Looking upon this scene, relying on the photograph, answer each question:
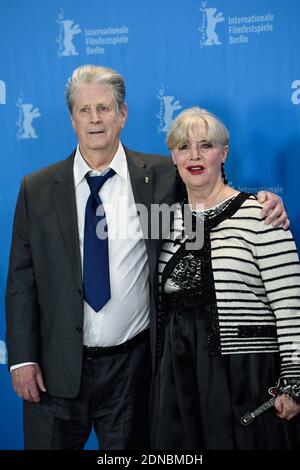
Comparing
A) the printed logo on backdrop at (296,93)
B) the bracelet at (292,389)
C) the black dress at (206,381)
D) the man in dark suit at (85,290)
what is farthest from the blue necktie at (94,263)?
the printed logo on backdrop at (296,93)

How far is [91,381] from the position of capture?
238cm

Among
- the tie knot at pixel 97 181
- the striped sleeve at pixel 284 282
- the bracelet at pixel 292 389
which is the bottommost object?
the bracelet at pixel 292 389

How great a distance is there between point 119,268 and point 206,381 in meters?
0.48

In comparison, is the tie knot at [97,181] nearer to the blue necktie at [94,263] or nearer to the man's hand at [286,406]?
the blue necktie at [94,263]

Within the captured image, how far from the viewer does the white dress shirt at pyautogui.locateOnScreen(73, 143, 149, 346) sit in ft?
7.73

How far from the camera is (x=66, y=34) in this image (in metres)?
3.02

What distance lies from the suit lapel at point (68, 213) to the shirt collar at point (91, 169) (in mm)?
21

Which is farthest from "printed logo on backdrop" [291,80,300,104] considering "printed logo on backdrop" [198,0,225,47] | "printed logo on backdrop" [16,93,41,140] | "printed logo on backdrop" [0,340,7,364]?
"printed logo on backdrop" [0,340,7,364]

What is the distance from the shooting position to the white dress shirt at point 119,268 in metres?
2.36

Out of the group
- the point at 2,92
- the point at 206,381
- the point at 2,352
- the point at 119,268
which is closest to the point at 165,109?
the point at 2,92

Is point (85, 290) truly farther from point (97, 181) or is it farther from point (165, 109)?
point (165, 109)

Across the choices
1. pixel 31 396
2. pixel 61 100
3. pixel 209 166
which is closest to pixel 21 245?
pixel 31 396

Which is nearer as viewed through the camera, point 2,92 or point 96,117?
point 96,117

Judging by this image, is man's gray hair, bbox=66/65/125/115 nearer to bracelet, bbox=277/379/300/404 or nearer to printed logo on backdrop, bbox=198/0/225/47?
printed logo on backdrop, bbox=198/0/225/47
